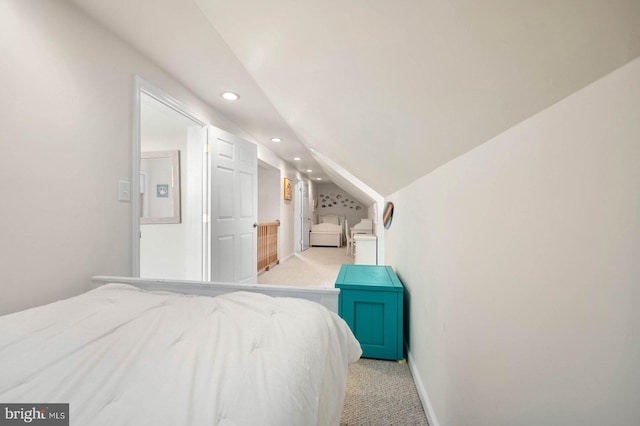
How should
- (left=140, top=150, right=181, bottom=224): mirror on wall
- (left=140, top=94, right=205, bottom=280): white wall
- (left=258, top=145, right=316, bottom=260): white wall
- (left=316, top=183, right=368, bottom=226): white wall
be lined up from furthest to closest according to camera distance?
(left=316, top=183, right=368, bottom=226): white wall → (left=258, top=145, right=316, bottom=260): white wall → (left=140, top=150, right=181, bottom=224): mirror on wall → (left=140, top=94, right=205, bottom=280): white wall

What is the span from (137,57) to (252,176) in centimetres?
173

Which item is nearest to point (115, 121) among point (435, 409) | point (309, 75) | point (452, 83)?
point (309, 75)

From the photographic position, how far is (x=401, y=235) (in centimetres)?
220

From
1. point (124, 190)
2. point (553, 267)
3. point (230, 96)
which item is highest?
point (230, 96)

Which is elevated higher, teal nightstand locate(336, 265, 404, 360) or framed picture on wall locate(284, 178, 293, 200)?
A: framed picture on wall locate(284, 178, 293, 200)

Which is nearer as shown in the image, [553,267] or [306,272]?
[553,267]

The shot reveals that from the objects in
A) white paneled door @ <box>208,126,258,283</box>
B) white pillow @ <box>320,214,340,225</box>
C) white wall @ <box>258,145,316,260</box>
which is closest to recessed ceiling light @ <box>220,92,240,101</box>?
white paneled door @ <box>208,126,258,283</box>

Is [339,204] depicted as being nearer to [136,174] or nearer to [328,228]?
[328,228]

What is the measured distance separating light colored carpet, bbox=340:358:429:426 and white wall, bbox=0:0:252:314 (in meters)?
1.67

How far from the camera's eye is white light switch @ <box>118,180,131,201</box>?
1.65 metres

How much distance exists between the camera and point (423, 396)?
4.61 ft

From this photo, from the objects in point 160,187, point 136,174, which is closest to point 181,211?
point 160,187

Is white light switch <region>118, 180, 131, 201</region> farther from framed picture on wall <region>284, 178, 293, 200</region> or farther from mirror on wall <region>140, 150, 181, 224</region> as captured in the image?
framed picture on wall <region>284, 178, 293, 200</region>

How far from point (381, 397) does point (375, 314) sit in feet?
1.66
